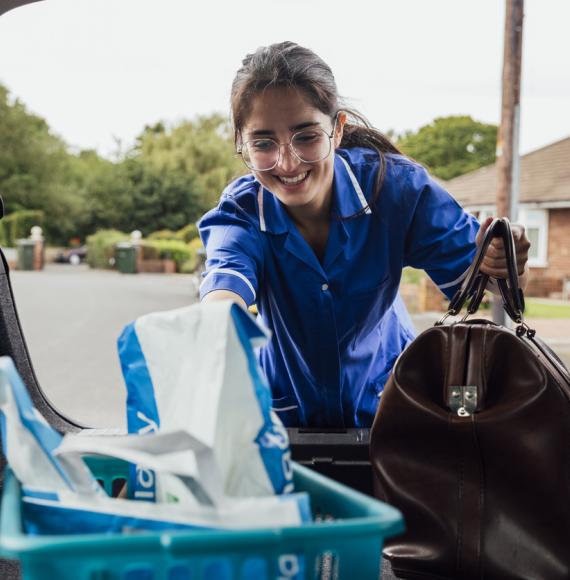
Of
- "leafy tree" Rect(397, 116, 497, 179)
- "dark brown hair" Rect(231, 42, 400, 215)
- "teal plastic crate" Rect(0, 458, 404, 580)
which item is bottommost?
"teal plastic crate" Rect(0, 458, 404, 580)

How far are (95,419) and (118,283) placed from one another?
9253 mm

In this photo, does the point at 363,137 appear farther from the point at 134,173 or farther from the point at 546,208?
the point at 134,173

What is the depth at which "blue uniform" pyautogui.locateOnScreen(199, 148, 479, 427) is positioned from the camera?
136 cm

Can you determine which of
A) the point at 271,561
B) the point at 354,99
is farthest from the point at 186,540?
the point at 354,99

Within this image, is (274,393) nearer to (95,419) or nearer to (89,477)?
(89,477)

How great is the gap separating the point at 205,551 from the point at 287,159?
80 centimetres

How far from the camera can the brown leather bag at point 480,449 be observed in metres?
0.89

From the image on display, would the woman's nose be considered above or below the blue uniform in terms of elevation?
above

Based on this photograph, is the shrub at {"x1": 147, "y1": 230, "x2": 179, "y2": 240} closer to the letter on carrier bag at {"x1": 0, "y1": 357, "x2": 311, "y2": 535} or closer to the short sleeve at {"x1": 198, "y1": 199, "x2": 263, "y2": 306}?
the short sleeve at {"x1": 198, "y1": 199, "x2": 263, "y2": 306}

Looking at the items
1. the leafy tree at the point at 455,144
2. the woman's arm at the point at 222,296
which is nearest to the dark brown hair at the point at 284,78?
the woman's arm at the point at 222,296

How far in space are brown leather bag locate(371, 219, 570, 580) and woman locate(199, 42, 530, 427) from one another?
0.34m

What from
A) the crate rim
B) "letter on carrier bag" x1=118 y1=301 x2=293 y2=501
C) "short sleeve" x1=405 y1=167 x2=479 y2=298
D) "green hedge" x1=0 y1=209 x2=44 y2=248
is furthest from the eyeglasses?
"green hedge" x1=0 y1=209 x2=44 y2=248

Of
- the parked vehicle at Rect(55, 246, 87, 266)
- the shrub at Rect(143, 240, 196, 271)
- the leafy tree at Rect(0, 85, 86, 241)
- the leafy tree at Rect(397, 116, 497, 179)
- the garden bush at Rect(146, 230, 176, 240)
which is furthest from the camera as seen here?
the leafy tree at Rect(0, 85, 86, 241)

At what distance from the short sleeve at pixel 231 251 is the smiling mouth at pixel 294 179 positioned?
121mm
